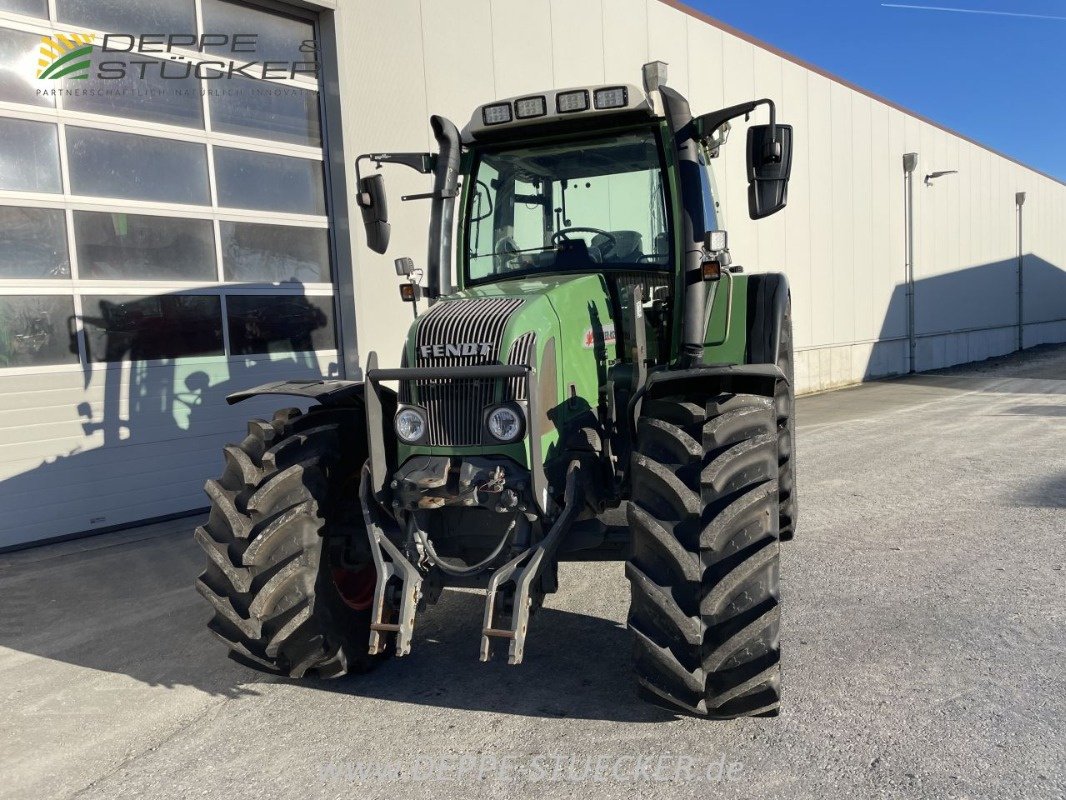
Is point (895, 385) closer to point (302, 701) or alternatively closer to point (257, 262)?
point (257, 262)

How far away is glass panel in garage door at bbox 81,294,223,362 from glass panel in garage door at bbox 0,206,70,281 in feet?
1.21

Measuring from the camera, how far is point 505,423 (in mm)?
3404

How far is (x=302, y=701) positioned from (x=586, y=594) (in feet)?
5.77

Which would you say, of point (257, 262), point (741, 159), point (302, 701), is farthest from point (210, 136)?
point (741, 159)

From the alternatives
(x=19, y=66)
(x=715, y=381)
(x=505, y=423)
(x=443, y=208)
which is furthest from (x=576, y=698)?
(x=19, y=66)

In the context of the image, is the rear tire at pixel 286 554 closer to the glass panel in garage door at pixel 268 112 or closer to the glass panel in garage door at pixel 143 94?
the glass panel in garage door at pixel 143 94

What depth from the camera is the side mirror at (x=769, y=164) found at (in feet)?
12.6

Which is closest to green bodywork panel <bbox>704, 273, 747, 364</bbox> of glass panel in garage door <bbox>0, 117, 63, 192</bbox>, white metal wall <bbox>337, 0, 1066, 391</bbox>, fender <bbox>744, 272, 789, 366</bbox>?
fender <bbox>744, 272, 789, 366</bbox>

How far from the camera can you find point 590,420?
155 inches

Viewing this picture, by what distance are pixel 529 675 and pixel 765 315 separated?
2.49m

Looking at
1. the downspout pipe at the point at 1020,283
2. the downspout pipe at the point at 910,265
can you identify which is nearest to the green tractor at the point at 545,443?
the downspout pipe at the point at 910,265

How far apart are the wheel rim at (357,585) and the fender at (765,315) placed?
242 cm

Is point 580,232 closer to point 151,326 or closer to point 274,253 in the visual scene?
point 151,326

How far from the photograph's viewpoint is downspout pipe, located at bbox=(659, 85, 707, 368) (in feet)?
13.6
